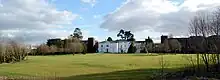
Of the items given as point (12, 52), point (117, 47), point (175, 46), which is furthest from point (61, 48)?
point (12, 52)

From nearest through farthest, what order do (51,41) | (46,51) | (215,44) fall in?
(215,44), (46,51), (51,41)

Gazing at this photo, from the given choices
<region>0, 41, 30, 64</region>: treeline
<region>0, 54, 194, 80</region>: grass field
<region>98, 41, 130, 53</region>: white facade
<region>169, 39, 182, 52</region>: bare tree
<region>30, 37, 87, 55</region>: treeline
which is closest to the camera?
<region>0, 54, 194, 80</region>: grass field

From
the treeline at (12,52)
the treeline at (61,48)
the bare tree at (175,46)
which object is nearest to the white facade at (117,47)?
the treeline at (61,48)

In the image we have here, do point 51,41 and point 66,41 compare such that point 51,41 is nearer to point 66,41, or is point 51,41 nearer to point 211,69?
point 66,41

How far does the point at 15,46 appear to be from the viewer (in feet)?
291

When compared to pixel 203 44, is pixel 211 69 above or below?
below

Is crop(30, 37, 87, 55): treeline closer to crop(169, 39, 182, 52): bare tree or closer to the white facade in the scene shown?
the white facade

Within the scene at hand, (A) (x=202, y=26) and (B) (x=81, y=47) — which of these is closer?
(A) (x=202, y=26)

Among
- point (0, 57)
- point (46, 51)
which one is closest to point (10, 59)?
point (0, 57)

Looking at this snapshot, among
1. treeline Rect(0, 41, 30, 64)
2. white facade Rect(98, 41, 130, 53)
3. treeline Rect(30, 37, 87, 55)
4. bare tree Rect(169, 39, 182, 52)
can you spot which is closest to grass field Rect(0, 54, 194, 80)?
treeline Rect(0, 41, 30, 64)

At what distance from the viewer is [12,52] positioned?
8569 centimetres

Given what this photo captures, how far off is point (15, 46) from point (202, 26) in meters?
66.1

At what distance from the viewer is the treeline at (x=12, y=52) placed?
82375 mm

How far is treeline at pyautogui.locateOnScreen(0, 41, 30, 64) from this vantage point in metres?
82.4
